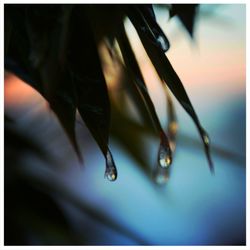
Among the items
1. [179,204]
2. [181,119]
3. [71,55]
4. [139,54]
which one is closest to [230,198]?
[179,204]

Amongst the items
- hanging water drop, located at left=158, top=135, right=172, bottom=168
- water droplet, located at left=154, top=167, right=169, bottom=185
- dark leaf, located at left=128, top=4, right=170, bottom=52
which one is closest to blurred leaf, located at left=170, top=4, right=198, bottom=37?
dark leaf, located at left=128, top=4, right=170, bottom=52

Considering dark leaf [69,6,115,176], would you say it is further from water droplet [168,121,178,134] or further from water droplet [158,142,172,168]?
water droplet [168,121,178,134]

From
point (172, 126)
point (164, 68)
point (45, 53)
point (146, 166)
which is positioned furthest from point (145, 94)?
point (146, 166)

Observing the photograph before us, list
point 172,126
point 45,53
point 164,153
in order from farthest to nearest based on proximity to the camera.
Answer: point 172,126 → point 164,153 → point 45,53

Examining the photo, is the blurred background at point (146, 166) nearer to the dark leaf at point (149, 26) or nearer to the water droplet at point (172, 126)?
the water droplet at point (172, 126)

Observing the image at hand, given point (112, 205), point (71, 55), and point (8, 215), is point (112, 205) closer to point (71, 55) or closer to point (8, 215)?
point (8, 215)

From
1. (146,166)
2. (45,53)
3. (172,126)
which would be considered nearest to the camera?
(45,53)

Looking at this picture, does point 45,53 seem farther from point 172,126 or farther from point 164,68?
point 172,126

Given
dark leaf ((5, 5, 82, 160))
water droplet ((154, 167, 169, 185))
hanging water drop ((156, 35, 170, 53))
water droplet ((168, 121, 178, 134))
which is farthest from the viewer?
water droplet ((154, 167, 169, 185))
